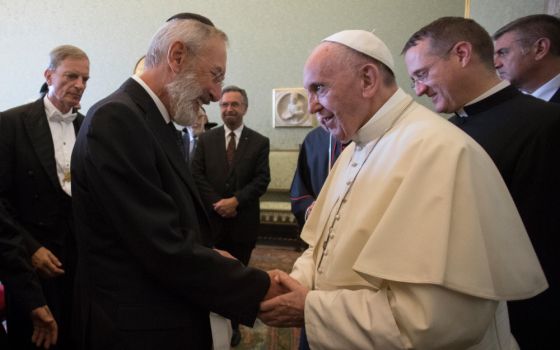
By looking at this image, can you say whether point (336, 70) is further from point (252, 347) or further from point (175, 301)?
point (252, 347)

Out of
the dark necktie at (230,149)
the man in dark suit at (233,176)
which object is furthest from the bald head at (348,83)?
the dark necktie at (230,149)

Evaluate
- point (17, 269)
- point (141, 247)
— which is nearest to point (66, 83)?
point (17, 269)

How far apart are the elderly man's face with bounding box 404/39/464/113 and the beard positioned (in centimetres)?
115

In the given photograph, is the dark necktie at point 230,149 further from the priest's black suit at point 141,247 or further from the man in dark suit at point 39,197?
the priest's black suit at point 141,247

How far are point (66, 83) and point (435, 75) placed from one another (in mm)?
2361

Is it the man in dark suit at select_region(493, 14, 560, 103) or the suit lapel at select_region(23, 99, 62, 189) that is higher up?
the man in dark suit at select_region(493, 14, 560, 103)

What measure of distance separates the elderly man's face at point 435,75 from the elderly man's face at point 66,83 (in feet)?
7.15

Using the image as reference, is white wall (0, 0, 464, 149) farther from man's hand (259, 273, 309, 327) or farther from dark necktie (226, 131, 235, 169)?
man's hand (259, 273, 309, 327)

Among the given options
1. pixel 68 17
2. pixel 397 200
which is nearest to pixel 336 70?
pixel 397 200

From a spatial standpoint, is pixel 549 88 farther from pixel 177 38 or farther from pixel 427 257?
pixel 177 38

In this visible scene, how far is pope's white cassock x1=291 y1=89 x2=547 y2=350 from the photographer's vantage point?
0.96 m

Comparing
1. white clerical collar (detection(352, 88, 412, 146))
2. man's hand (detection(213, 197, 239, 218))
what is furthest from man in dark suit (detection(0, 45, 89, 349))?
white clerical collar (detection(352, 88, 412, 146))

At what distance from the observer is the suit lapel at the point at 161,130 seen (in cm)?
132

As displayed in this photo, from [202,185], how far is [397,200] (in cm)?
273
